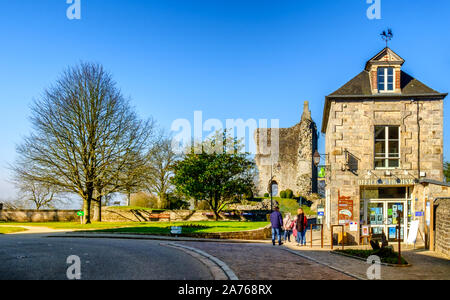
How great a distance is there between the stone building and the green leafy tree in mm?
18069

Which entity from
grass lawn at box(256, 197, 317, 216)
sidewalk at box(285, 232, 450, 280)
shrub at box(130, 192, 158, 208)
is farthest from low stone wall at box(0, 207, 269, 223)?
sidewalk at box(285, 232, 450, 280)

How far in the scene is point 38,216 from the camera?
36594mm

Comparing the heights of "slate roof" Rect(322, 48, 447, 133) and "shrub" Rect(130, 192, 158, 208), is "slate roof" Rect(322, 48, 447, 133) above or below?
above

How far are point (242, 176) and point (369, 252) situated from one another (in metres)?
24.6

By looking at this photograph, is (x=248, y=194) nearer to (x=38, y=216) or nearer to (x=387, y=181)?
(x=38, y=216)

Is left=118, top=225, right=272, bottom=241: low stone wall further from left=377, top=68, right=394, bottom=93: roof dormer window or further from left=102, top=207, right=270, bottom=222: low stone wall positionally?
left=102, top=207, right=270, bottom=222: low stone wall

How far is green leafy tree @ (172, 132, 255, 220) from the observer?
35.7 metres

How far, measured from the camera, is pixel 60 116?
1297 inches

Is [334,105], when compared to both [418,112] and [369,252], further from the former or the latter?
[369,252]

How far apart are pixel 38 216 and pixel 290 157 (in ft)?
101

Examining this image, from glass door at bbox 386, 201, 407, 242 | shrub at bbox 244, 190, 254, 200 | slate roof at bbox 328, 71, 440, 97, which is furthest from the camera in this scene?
shrub at bbox 244, 190, 254, 200

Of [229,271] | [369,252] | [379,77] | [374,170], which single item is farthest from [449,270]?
[379,77]

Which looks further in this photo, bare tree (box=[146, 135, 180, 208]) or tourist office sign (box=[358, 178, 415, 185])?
bare tree (box=[146, 135, 180, 208])

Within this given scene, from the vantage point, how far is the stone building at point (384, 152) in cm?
1803
